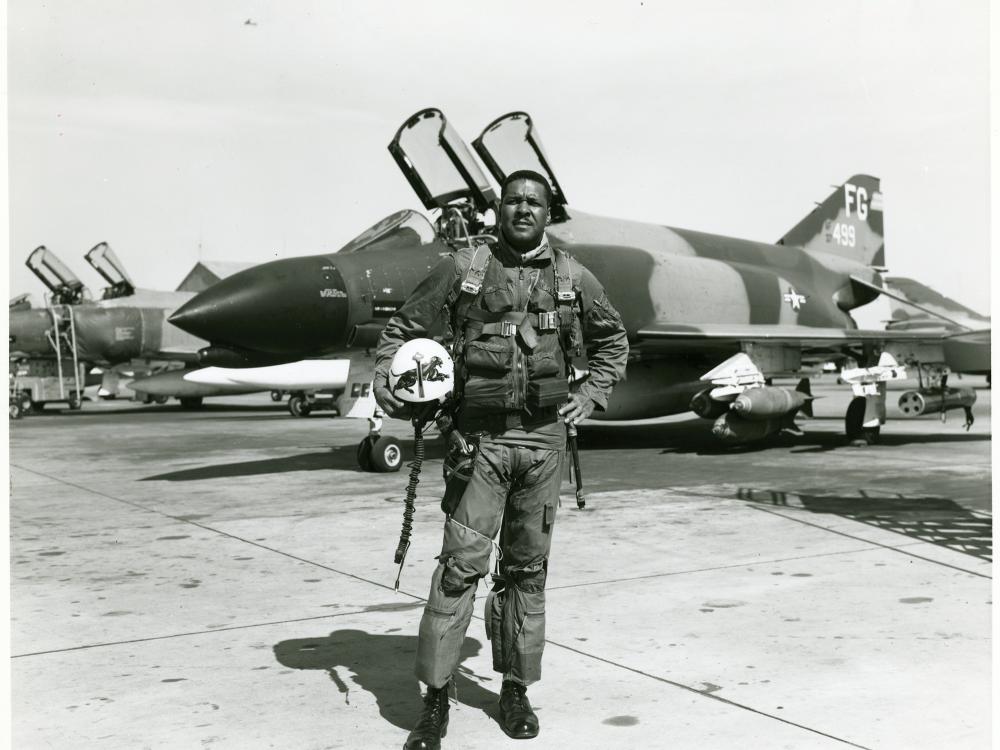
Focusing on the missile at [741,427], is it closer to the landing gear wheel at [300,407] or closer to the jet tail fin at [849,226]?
the jet tail fin at [849,226]

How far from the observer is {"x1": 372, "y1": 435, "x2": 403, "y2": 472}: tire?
10.1 metres

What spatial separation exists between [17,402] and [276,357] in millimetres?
15859

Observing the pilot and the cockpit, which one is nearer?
the pilot

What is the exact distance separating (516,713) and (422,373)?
44.2 inches

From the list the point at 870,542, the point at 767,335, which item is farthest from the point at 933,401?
the point at 870,542

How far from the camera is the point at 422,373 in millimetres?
3445

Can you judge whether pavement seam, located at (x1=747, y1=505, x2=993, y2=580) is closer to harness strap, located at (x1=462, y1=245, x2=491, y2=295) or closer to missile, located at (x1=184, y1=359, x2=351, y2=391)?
harness strap, located at (x1=462, y1=245, x2=491, y2=295)

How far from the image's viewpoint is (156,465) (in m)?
11.6

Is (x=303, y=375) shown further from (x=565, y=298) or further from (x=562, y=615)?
(x=565, y=298)

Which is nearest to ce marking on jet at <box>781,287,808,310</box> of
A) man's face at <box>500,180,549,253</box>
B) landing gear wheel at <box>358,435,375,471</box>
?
landing gear wheel at <box>358,435,375,471</box>

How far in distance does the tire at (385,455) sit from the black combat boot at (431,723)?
6.82m

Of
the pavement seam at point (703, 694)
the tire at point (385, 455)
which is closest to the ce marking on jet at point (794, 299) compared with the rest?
the tire at point (385, 455)

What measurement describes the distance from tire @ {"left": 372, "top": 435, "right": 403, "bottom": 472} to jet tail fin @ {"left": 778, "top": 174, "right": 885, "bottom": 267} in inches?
394

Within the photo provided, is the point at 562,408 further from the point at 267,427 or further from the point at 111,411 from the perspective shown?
the point at 111,411
